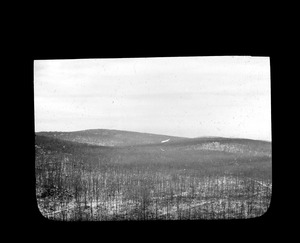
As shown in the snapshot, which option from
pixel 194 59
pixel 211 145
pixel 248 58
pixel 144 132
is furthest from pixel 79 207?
pixel 248 58

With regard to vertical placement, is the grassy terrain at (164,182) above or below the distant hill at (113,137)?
below

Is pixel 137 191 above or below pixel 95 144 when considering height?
below

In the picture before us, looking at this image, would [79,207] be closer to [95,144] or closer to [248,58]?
[95,144]

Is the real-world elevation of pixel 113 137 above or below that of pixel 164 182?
above

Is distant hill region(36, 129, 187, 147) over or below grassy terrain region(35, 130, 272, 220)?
over
